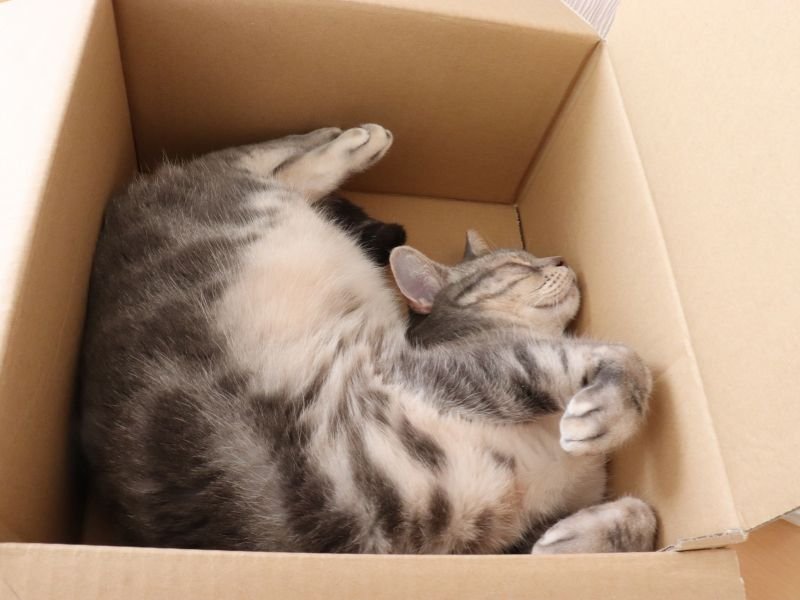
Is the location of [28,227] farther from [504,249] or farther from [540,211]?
[540,211]

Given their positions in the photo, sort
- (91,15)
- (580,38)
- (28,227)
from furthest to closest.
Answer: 1. (580,38)
2. (91,15)
3. (28,227)

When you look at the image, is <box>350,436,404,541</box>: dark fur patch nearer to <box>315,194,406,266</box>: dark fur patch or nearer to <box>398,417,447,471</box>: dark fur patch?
<box>398,417,447,471</box>: dark fur patch

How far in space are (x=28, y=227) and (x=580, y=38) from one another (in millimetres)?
1046

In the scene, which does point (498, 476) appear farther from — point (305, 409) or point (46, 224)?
point (46, 224)

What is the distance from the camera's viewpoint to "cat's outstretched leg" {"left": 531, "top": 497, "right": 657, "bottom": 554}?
1016 millimetres

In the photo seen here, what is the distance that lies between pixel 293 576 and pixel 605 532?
0.49 meters

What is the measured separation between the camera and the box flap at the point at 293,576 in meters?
0.75

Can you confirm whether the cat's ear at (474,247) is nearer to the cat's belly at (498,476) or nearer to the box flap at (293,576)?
the cat's belly at (498,476)

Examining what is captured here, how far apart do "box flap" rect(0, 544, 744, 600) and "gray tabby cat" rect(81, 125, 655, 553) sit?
0.66 ft

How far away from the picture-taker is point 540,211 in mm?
1663

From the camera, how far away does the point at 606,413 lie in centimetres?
103

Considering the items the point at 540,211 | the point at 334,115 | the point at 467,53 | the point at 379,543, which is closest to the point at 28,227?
the point at 379,543

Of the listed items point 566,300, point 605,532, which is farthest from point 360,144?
point 605,532

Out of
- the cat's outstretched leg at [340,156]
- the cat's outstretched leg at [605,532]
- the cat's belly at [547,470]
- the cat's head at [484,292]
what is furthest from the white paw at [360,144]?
the cat's outstretched leg at [605,532]
